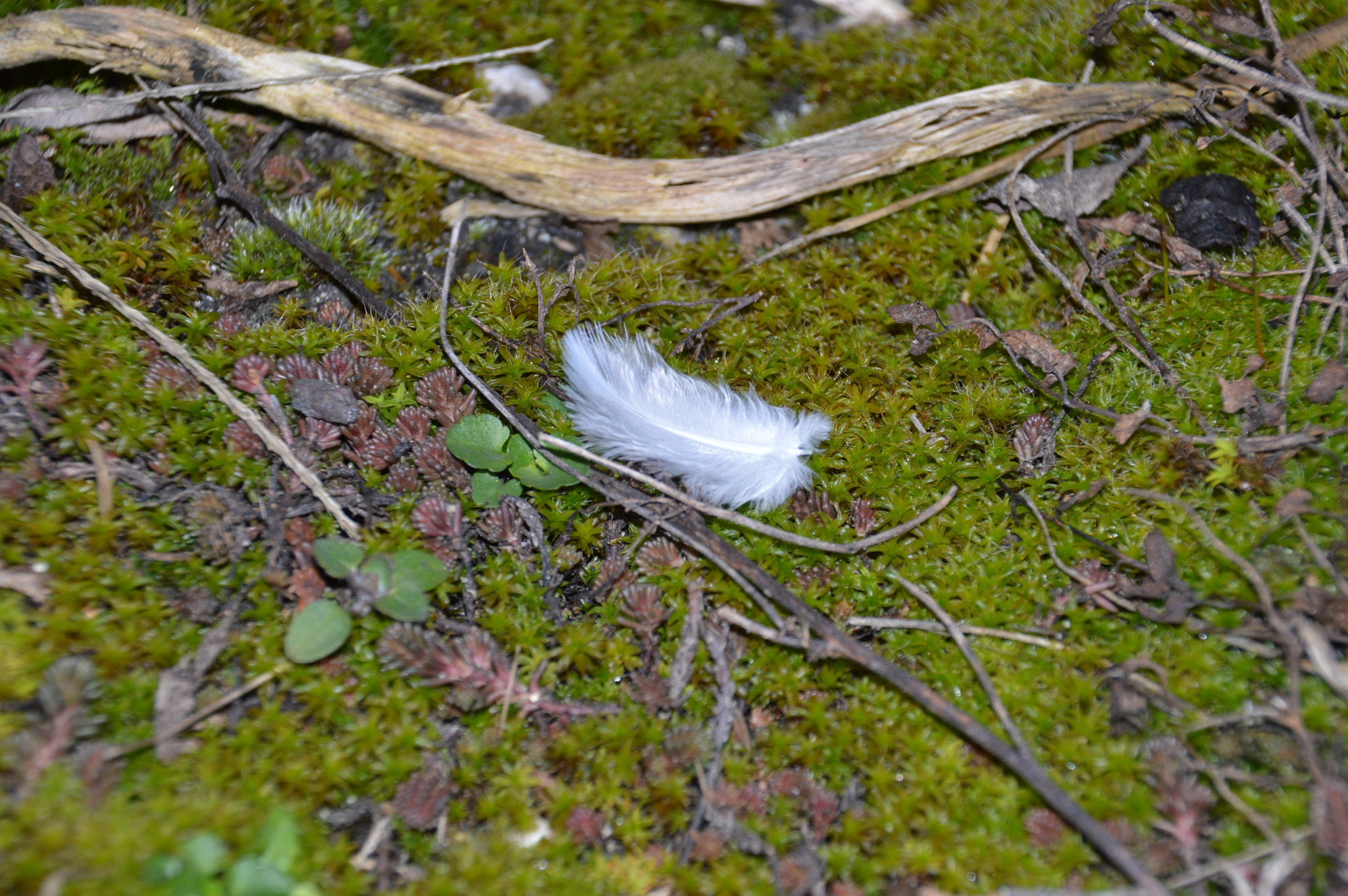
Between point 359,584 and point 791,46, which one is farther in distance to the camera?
point 791,46

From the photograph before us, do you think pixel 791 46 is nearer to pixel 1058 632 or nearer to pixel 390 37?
pixel 390 37

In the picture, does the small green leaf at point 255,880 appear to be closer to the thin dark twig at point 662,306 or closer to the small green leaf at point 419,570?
the small green leaf at point 419,570

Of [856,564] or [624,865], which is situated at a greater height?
[856,564]

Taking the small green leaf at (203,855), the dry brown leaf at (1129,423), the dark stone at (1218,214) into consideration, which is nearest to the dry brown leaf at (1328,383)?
the dry brown leaf at (1129,423)

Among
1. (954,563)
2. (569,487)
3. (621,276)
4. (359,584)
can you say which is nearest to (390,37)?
(621,276)

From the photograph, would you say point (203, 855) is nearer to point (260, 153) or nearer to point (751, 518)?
point (751, 518)

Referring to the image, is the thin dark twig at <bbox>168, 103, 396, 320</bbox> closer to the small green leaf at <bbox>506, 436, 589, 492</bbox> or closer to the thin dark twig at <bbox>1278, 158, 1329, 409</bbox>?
the small green leaf at <bbox>506, 436, 589, 492</bbox>
